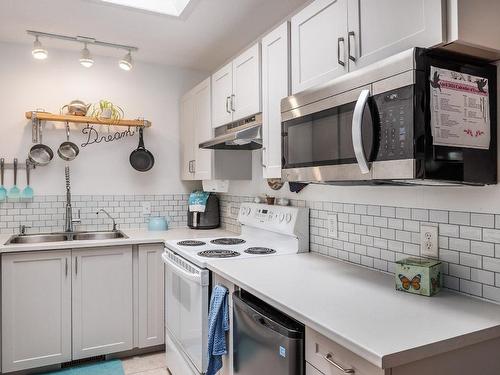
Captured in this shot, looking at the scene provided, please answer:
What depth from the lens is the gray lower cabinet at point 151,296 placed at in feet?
9.18

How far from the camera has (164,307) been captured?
2.85 m

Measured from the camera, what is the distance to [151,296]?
2.83m

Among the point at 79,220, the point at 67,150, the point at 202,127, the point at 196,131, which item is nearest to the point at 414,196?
the point at 202,127

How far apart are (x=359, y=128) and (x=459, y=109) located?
315 millimetres

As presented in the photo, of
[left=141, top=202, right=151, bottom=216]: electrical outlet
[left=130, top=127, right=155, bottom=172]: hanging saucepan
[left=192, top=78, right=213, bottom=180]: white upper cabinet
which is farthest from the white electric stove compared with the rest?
[left=130, top=127, right=155, bottom=172]: hanging saucepan

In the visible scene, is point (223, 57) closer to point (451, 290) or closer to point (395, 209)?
point (395, 209)

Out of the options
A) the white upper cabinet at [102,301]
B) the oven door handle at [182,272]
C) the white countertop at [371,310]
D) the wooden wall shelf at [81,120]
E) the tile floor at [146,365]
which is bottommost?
the tile floor at [146,365]

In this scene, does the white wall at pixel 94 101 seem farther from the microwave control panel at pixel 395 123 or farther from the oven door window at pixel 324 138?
the microwave control panel at pixel 395 123

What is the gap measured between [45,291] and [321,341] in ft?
6.91

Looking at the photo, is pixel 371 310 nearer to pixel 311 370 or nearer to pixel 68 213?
pixel 311 370

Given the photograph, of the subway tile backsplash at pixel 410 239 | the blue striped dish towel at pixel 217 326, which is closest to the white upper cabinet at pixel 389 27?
→ the subway tile backsplash at pixel 410 239

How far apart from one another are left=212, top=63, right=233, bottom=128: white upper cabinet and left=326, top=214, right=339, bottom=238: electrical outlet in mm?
973

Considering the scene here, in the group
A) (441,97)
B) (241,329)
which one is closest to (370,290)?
(241,329)

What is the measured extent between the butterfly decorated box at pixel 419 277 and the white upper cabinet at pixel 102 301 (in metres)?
1.97
